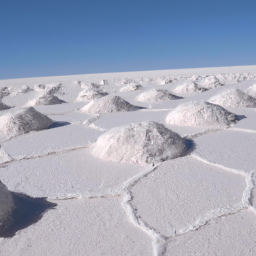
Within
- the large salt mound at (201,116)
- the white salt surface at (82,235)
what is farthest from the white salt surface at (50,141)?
the white salt surface at (82,235)

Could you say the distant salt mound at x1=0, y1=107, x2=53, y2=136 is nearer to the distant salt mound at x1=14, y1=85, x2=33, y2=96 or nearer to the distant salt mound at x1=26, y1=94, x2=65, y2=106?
the distant salt mound at x1=26, y1=94, x2=65, y2=106

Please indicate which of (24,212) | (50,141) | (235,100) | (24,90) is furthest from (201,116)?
(24,90)

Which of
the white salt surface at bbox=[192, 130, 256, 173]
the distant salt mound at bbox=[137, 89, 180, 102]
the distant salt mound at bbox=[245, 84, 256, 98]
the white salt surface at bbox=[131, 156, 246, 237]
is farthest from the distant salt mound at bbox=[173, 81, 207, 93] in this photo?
the white salt surface at bbox=[131, 156, 246, 237]

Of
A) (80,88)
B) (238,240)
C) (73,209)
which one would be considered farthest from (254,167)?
(80,88)

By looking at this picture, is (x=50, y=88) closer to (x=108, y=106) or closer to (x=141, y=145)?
(x=108, y=106)

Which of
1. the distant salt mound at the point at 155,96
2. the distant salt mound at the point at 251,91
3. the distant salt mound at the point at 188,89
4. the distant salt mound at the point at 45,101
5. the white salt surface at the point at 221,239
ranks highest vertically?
the white salt surface at the point at 221,239

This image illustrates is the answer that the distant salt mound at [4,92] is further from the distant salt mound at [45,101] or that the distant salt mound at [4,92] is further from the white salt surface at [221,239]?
the white salt surface at [221,239]

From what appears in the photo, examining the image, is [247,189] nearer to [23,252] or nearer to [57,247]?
[57,247]
